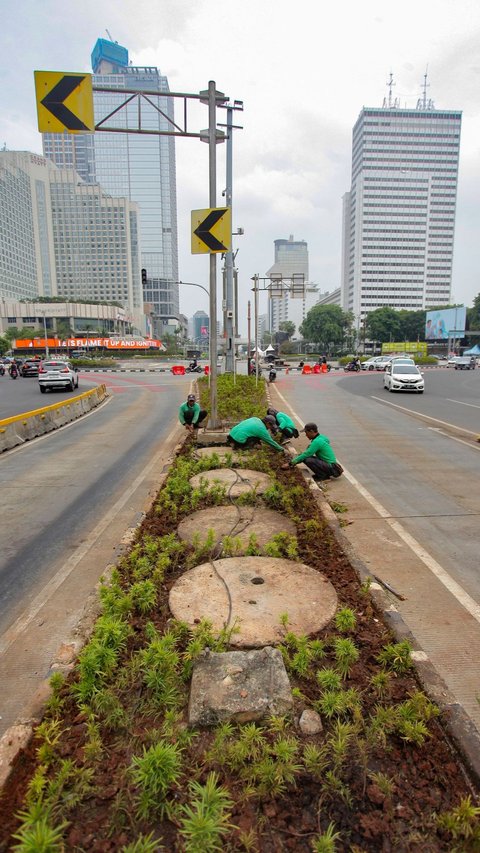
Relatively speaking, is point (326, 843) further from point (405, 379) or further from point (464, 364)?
point (464, 364)

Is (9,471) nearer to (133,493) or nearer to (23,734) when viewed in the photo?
(133,493)

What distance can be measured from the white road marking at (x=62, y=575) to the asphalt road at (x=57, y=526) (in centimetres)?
1

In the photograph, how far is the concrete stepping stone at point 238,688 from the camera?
2699 millimetres

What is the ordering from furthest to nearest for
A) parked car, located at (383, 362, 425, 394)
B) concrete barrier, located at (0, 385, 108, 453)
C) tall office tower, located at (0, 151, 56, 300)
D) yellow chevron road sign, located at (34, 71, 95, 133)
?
tall office tower, located at (0, 151, 56, 300)
parked car, located at (383, 362, 425, 394)
concrete barrier, located at (0, 385, 108, 453)
yellow chevron road sign, located at (34, 71, 95, 133)

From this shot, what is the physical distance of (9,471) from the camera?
9383 mm

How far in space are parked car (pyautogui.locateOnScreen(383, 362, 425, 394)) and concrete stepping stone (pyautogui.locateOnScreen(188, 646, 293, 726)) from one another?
23.1 metres

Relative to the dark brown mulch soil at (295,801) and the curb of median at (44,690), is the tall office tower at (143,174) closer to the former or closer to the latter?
the curb of median at (44,690)

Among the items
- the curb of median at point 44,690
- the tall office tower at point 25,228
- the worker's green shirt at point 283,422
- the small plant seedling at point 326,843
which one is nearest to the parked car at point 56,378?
the worker's green shirt at point 283,422

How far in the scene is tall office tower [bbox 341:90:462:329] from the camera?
6024 inches

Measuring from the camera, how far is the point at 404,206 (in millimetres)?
154125

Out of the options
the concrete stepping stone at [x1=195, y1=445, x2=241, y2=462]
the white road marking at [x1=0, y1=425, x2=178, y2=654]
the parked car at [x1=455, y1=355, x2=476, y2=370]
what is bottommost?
the white road marking at [x1=0, y1=425, x2=178, y2=654]

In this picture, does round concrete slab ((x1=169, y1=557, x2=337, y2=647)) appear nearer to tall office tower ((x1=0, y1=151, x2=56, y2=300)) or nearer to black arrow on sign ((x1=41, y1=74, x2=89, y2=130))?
black arrow on sign ((x1=41, y1=74, x2=89, y2=130))

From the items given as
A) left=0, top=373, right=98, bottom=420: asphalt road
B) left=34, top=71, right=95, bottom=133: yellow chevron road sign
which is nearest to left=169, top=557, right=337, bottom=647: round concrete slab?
left=34, top=71, right=95, bottom=133: yellow chevron road sign

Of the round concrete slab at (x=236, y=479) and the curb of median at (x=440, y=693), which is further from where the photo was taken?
the round concrete slab at (x=236, y=479)
